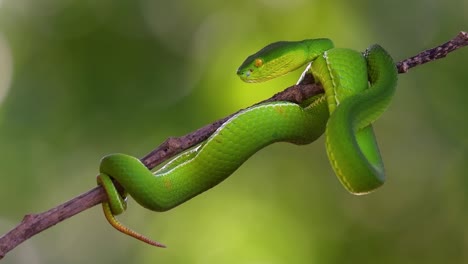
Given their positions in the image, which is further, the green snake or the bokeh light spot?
the bokeh light spot

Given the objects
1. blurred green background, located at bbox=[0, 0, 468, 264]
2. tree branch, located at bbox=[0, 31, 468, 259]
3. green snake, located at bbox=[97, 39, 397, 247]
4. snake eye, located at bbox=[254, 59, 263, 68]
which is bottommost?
blurred green background, located at bbox=[0, 0, 468, 264]

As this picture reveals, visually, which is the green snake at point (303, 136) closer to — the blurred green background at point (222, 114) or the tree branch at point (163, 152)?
the tree branch at point (163, 152)

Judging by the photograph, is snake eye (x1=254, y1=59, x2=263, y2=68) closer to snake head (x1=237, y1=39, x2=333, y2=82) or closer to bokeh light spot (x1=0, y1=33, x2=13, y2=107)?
snake head (x1=237, y1=39, x2=333, y2=82)

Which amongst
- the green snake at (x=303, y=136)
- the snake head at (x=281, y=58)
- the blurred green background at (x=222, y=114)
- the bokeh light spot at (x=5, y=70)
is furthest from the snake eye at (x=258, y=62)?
the bokeh light spot at (x=5, y=70)

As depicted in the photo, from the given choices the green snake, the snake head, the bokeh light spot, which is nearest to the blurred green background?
the bokeh light spot

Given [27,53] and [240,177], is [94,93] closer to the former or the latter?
[27,53]

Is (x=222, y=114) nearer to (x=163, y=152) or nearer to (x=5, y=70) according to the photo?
(x=5, y=70)
